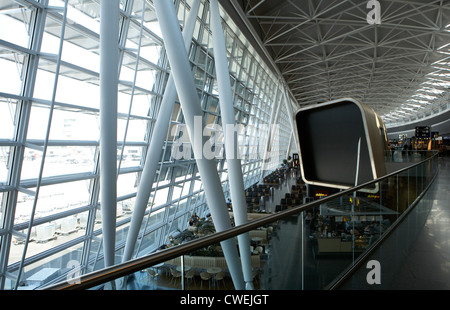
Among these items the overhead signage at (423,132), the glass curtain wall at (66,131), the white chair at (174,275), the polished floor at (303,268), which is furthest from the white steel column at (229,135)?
the overhead signage at (423,132)

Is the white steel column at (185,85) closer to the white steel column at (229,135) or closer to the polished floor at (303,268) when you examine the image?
the white steel column at (229,135)

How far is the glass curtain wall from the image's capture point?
823 centimetres

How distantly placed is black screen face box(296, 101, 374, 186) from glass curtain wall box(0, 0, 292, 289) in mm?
6818

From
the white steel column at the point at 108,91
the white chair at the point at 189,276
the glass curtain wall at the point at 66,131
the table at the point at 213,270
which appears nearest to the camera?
the white chair at the point at 189,276

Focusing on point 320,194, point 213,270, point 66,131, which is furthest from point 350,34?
point 213,270

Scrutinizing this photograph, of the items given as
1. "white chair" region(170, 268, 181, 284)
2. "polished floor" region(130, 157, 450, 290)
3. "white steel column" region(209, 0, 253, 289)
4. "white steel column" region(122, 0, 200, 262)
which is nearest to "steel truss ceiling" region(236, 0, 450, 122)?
"white steel column" region(209, 0, 253, 289)

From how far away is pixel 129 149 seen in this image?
44.1 ft

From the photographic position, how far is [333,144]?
10.8 metres

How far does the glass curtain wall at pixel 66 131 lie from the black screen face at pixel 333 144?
22.4 ft

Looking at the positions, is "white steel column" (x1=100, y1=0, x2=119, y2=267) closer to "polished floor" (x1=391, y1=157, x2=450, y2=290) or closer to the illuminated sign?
"polished floor" (x1=391, y1=157, x2=450, y2=290)

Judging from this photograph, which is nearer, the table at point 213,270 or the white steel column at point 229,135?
the table at point 213,270

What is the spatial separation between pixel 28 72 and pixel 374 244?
914 centimetres

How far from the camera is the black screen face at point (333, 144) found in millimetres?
9391
